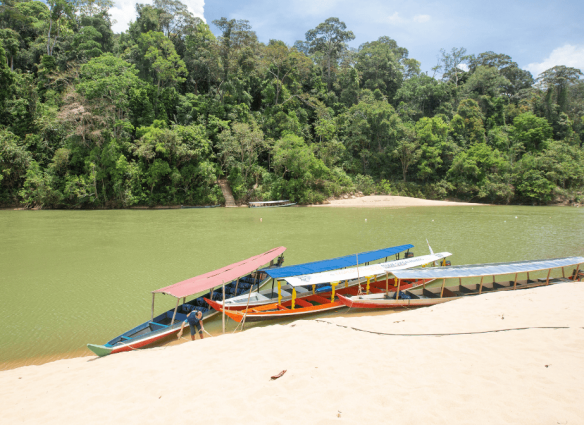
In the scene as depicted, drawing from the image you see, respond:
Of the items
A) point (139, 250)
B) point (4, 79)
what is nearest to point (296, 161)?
point (139, 250)

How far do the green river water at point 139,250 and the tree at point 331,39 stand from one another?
142 feet

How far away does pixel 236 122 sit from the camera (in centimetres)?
3925

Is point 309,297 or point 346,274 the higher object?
point 346,274

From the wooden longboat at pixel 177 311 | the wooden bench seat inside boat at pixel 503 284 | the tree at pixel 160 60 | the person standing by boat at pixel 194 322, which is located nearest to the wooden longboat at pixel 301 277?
the wooden longboat at pixel 177 311

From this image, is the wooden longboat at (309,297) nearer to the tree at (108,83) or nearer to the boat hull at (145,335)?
the boat hull at (145,335)

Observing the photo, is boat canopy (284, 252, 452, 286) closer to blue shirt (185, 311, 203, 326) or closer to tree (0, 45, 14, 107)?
blue shirt (185, 311, 203, 326)

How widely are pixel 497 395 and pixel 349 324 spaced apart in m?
3.70

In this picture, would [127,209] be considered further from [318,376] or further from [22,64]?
[318,376]

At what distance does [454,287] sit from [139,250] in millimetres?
14453

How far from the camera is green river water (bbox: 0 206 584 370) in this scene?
8.12 meters

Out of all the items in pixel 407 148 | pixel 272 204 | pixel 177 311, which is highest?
pixel 407 148

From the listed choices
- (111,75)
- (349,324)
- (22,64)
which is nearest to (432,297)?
(349,324)

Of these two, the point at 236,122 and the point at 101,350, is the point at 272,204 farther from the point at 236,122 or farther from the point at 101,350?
the point at 101,350

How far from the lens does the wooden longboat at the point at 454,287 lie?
9031 millimetres
